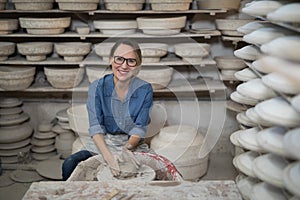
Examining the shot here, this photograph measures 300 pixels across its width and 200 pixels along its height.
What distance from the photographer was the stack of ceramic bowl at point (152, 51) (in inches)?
114

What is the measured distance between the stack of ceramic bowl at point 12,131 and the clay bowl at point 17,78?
0.26 metres

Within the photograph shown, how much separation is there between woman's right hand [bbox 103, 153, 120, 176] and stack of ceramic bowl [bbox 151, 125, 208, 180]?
0.67 meters

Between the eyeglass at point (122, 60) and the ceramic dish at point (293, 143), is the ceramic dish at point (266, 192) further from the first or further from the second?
the eyeglass at point (122, 60)

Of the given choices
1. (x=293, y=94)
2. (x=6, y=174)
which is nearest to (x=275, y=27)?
(x=293, y=94)

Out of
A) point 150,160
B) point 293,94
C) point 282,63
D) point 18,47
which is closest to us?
point 282,63

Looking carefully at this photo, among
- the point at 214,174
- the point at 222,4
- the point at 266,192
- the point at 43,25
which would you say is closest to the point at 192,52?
the point at 222,4

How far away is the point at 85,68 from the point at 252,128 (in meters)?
2.04

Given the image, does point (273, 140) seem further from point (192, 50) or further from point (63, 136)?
point (63, 136)

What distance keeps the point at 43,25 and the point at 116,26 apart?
20.8 inches

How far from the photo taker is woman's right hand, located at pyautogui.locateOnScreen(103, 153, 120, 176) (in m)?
1.94

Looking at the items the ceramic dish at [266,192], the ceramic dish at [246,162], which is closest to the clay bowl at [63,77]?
the ceramic dish at [246,162]

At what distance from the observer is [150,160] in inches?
82.6

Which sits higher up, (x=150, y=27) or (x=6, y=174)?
(x=150, y=27)

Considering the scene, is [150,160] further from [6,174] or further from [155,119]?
[6,174]
